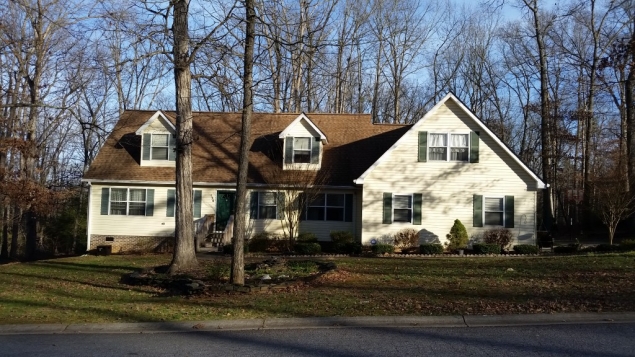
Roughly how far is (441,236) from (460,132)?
4.25m

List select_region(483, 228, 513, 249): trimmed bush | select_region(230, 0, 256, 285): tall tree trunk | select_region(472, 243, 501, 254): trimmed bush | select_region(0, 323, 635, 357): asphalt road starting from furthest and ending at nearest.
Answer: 1. select_region(483, 228, 513, 249): trimmed bush
2. select_region(472, 243, 501, 254): trimmed bush
3. select_region(230, 0, 256, 285): tall tree trunk
4. select_region(0, 323, 635, 357): asphalt road

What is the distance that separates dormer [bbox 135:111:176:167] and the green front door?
2670 mm

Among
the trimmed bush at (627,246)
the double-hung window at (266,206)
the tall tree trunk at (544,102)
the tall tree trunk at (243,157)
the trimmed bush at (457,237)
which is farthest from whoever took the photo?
the tall tree trunk at (544,102)

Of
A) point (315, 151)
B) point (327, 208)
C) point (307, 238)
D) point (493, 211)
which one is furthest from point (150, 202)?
point (493, 211)

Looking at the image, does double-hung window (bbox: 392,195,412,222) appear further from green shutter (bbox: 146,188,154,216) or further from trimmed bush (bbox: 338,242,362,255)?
green shutter (bbox: 146,188,154,216)

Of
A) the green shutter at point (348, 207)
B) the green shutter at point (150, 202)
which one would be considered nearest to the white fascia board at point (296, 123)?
the green shutter at point (348, 207)

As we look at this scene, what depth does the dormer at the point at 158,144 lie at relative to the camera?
2608cm

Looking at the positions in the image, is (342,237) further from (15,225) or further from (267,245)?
(15,225)

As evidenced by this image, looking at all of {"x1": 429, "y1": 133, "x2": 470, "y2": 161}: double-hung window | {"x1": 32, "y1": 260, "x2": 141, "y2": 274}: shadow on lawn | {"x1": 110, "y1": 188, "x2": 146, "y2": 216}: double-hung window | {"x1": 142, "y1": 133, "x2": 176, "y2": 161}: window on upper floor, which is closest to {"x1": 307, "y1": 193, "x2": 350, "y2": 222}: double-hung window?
{"x1": 429, "y1": 133, "x2": 470, "y2": 161}: double-hung window

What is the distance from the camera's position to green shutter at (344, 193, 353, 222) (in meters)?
25.0

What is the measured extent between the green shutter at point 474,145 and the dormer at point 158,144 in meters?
12.8

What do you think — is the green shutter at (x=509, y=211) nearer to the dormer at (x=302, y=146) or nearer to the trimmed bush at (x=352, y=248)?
the trimmed bush at (x=352, y=248)

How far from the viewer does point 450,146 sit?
77.7 ft

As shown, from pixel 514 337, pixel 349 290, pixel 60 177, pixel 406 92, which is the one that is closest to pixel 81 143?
pixel 60 177
